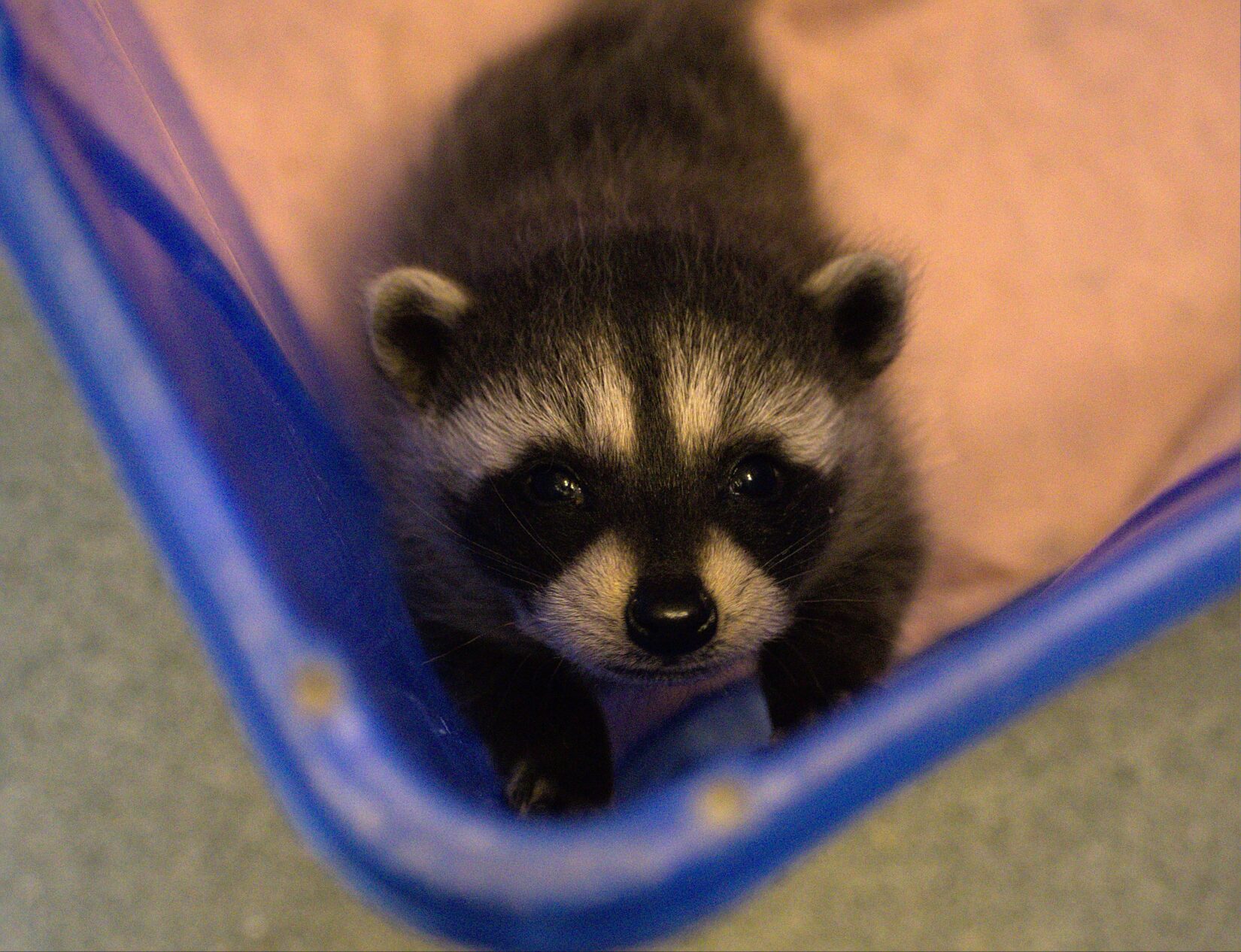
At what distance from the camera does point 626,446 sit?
140 cm

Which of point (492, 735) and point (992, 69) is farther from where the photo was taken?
point (992, 69)

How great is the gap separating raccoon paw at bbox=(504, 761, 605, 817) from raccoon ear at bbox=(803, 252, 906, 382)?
2.44ft

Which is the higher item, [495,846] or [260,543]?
[260,543]

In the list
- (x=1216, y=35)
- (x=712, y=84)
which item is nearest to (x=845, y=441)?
(x=712, y=84)

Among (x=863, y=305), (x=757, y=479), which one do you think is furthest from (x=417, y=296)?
(x=863, y=305)

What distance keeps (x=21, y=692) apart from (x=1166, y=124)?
2.78m

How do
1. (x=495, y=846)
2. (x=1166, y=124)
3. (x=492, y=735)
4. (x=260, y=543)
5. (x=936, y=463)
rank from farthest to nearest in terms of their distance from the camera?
(x=1166, y=124) → (x=936, y=463) → (x=492, y=735) → (x=260, y=543) → (x=495, y=846)

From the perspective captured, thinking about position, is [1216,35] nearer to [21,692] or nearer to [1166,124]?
[1166,124]

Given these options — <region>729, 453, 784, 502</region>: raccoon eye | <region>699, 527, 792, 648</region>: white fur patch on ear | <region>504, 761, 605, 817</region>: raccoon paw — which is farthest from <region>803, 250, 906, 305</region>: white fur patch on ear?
<region>504, 761, 605, 817</region>: raccoon paw

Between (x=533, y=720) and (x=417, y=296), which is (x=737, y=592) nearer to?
(x=533, y=720)

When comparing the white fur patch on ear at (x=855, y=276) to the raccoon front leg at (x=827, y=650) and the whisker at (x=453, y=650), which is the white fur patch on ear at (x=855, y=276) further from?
the whisker at (x=453, y=650)

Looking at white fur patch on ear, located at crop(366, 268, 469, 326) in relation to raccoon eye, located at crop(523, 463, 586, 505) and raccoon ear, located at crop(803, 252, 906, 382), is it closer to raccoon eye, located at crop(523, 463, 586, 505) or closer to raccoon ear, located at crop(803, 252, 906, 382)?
raccoon eye, located at crop(523, 463, 586, 505)

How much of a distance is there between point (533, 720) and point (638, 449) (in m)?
0.46

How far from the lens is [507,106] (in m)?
2.05
